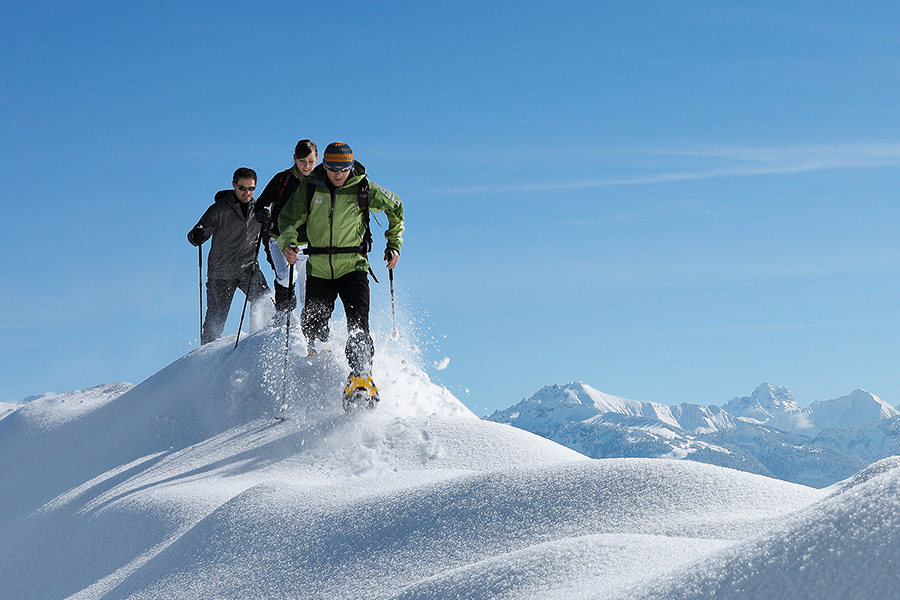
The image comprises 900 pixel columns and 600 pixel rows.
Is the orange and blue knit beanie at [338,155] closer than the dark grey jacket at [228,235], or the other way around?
the orange and blue knit beanie at [338,155]

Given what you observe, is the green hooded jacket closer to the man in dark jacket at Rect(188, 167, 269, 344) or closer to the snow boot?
the snow boot

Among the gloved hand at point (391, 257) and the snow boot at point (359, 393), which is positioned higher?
the gloved hand at point (391, 257)

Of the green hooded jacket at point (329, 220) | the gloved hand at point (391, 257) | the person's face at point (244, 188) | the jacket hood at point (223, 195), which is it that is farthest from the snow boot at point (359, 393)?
the jacket hood at point (223, 195)

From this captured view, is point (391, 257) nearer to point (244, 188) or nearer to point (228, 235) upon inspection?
point (244, 188)

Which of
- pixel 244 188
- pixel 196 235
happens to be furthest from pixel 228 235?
pixel 244 188

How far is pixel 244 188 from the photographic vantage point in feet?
37.3

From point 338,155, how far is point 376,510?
412cm

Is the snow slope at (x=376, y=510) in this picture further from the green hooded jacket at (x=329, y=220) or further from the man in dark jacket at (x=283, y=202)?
the green hooded jacket at (x=329, y=220)

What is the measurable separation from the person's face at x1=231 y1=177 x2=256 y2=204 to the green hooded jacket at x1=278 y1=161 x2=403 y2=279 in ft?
11.4

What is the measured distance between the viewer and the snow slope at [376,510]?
277 cm

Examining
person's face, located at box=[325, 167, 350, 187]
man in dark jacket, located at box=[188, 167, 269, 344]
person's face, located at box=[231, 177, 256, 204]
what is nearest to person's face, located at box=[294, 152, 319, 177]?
person's face, located at box=[325, 167, 350, 187]

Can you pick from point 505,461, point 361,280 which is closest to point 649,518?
point 505,461

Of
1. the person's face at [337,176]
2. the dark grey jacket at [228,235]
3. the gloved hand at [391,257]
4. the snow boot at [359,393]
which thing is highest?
the dark grey jacket at [228,235]

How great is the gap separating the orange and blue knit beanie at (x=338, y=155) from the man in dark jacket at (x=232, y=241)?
362 cm
